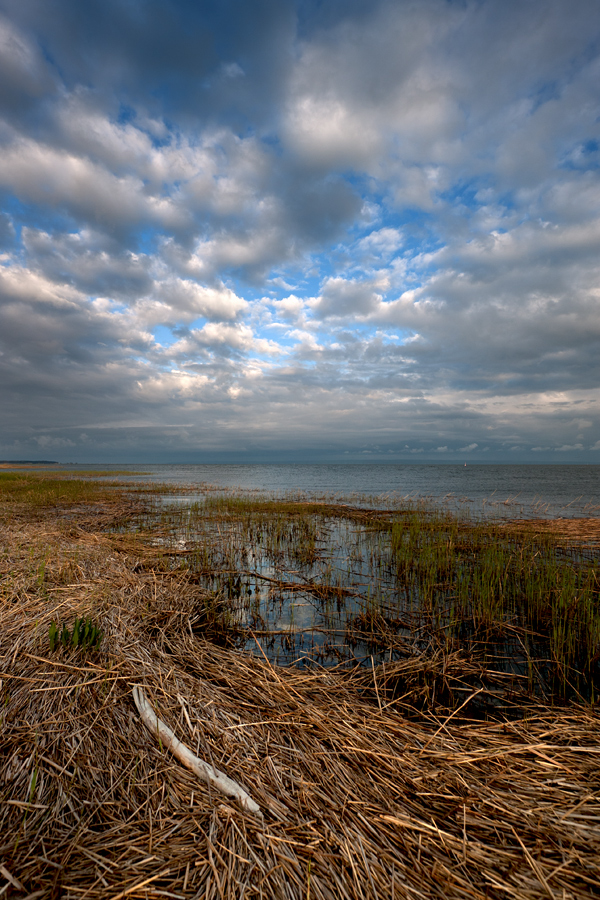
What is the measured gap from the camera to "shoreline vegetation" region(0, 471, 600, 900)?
181 centimetres

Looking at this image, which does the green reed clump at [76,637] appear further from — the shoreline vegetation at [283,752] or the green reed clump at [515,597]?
the green reed clump at [515,597]

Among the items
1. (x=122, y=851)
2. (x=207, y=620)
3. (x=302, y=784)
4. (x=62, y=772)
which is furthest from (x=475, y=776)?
(x=207, y=620)

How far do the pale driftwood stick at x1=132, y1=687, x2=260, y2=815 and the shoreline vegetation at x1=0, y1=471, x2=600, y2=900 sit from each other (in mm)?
48

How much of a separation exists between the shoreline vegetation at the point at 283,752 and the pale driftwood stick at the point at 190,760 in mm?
48

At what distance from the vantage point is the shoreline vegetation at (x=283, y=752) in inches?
71.1

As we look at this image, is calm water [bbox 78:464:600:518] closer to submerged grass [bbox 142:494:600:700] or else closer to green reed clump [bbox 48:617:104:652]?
submerged grass [bbox 142:494:600:700]

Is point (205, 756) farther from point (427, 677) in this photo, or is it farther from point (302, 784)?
point (427, 677)

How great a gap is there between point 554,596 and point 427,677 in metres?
3.78

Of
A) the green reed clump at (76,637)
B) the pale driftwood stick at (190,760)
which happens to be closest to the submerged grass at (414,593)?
the green reed clump at (76,637)

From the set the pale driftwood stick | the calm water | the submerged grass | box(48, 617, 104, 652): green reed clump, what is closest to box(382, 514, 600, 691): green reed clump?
the submerged grass

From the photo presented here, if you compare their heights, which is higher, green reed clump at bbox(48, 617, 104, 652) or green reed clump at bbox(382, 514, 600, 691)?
green reed clump at bbox(48, 617, 104, 652)

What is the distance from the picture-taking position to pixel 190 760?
2441 millimetres

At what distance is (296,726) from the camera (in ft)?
9.82

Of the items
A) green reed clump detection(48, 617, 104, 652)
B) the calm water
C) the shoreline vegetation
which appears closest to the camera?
the shoreline vegetation
